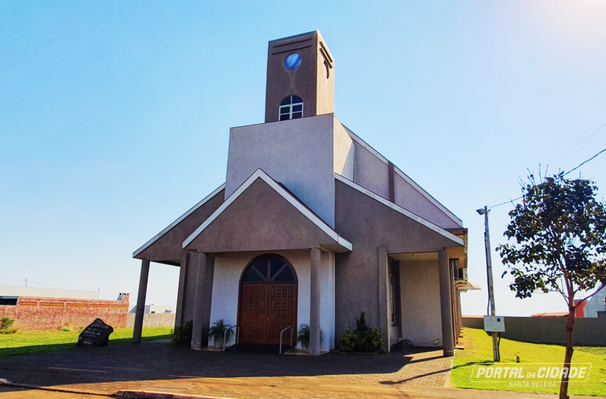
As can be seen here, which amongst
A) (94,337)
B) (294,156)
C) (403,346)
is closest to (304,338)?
(403,346)

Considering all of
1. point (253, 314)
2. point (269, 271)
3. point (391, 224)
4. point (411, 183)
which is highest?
point (411, 183)

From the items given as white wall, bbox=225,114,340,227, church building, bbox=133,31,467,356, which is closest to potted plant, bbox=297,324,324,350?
church building, bbox=133,31,467,356

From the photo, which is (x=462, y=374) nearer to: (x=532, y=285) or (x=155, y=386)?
(x=532, y=285)

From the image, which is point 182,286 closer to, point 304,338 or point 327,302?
point 304,338

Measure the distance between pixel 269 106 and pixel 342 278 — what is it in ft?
34.2

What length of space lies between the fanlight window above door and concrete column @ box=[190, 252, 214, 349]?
1504 mm

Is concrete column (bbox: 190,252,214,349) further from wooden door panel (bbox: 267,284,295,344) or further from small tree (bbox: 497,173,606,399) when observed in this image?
small tree (bbox: 497,173,606,399)

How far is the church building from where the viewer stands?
15961 millimetres

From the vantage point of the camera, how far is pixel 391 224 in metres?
16.5

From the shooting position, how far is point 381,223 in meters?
16.7

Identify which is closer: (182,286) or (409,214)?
(409,214)

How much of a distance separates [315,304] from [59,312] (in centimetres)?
2424

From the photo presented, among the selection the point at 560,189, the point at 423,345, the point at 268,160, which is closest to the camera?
the point at 560,189

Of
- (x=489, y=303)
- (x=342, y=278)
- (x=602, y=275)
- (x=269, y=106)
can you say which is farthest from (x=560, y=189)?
(x=269, y=106)
